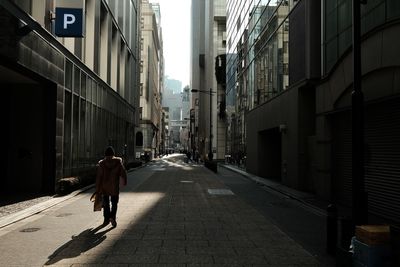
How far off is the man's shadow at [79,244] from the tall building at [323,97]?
23.5ft

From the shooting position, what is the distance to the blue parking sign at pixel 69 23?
1930 cm

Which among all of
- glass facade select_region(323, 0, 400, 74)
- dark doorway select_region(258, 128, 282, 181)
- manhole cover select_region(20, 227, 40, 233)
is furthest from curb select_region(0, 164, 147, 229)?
dark doorway select_region(258, 128, 282, 181)

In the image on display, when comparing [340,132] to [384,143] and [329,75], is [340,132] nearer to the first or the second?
[329,75]

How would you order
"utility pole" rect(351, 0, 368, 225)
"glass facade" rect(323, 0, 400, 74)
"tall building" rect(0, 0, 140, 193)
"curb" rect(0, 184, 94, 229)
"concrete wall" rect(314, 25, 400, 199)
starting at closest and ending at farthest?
"utility pole" rect(351, 0, 368, 225), "curb" rect(0, 184, 94, 229), "concrete wall" rect(314, 25, 400, 199), "glass facade" rect(323, 0, 400, 74), "tall building" rect(0, 0, 140, 193)

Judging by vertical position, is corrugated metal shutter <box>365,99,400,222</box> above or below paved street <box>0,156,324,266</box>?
above

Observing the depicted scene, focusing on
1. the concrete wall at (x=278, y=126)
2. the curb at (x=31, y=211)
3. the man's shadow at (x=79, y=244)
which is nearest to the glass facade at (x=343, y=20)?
the concrete wall at (x=278, y=126)

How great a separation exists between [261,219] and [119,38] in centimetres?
3066

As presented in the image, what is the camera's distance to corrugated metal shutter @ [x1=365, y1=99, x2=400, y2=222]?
13812mm

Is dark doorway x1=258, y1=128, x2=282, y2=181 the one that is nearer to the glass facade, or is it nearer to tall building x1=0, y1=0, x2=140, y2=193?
tall building x1=0, y1=0, x2=140, y2=193

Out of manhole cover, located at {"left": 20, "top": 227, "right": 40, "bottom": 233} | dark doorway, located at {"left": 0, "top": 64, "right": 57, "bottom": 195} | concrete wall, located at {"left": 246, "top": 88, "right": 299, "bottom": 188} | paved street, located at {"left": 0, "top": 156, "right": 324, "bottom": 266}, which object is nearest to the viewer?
paved street, located at {"left": 0, "top": 156, "right": 324, "bottom": 266}

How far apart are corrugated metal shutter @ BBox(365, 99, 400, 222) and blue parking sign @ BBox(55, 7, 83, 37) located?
10.7 m

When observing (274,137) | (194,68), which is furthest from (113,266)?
(194,68)

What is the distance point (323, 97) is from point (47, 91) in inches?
422

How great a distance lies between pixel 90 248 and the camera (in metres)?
9.33
